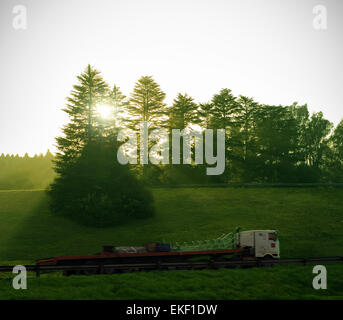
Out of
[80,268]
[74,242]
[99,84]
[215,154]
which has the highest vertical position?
[99,84]

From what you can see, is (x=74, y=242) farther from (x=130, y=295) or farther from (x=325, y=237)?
(x=325, y=237)

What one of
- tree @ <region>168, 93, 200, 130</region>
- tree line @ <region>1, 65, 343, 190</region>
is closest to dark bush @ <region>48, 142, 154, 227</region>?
tree line @ <region>1, 65, 343, 190</region>

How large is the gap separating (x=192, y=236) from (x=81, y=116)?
2314cm

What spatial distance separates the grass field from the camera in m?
16.0

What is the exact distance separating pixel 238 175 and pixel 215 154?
541 centimetres

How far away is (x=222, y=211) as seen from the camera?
42.3 meters

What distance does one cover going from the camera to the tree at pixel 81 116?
152 ft

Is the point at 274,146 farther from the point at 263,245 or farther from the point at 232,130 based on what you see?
the point at 263,245

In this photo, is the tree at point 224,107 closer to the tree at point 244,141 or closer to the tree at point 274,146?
the tree at point 244,141

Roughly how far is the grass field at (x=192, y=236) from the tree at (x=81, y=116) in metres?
6.97

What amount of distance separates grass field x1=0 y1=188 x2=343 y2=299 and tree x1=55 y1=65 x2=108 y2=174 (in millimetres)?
6967

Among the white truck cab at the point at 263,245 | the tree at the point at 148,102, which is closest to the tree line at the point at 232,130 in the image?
the tree at the point at 148,102

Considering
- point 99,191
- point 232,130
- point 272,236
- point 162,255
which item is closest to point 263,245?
point 272,236
